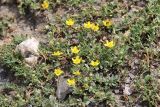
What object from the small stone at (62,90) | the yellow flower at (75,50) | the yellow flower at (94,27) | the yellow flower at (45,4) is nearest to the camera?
the small stone at (62,90)

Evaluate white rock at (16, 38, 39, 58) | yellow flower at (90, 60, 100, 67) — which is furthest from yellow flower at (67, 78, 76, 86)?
white rock at (16, 38, 39, 58)

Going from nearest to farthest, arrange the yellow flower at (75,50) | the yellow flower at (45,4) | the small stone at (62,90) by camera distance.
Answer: the small stone at (62,90) < the yellow flower at (75,50) < the yellow flower at (45,4)

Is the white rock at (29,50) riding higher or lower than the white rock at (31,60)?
higher

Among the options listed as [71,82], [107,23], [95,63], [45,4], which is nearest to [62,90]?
[71,82]

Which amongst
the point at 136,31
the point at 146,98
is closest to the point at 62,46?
the point at 136,31

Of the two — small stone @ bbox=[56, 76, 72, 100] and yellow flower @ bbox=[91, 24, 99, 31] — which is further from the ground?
yellow flower @ bbox=[91, 24, 99, 31]

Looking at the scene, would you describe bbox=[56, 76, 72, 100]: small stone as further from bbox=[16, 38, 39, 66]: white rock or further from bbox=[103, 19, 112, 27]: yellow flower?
bbox=[103, 19, 112, 27]: yellow flower

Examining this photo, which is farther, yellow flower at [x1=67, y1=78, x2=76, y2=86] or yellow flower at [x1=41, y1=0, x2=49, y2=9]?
yellow flower at [x1=41, y1=0, x2=49, y2=9]

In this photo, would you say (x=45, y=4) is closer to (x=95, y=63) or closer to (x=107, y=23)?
(x=107, y=23)

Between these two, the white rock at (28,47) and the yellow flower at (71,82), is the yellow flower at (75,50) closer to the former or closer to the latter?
the yellow flower at (71,82)

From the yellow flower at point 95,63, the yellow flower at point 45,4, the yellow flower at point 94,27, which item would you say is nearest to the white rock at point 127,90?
the yellow flower at point 95,63

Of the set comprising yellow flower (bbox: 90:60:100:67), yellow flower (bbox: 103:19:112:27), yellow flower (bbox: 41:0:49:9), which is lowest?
yellow flower (bbox: 90:60:100:67)

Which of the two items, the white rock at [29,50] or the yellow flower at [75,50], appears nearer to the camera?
the yellow flower at [75,50]
